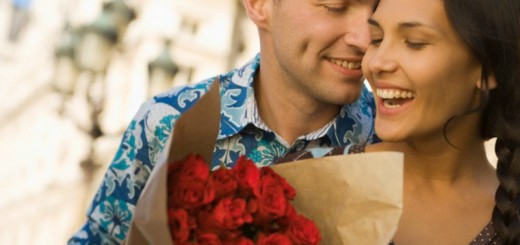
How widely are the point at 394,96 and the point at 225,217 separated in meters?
0.63

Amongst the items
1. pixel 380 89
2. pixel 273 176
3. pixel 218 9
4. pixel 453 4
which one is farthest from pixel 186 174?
pixel 218 9

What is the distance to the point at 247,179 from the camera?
2832 mm

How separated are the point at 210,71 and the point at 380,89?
79.5ft

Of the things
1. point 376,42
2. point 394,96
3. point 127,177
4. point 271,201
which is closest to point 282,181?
point 271,201

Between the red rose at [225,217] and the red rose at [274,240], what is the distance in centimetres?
5

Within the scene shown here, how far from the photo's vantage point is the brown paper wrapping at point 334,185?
109 inches

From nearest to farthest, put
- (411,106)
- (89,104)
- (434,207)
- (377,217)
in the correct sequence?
(377,217) → (411,106) → (434,207) → (89,104)

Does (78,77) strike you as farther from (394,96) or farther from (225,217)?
(225,217)

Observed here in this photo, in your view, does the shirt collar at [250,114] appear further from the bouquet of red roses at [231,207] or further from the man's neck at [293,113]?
the bouquet of red roses at [231,207]

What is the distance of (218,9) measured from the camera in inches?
1046

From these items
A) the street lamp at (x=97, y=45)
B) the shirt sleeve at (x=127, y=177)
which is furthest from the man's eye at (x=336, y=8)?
the street lamp at (x=97, y=45)

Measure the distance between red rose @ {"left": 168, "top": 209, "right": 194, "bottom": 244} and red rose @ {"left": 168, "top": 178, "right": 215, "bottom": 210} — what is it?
0.10ft

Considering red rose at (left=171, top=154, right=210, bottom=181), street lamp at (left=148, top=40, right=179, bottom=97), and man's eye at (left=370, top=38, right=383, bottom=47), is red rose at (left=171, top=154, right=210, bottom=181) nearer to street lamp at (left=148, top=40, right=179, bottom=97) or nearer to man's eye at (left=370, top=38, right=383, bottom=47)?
man's eye at (left=370, top=38, right=383, bottom=47)

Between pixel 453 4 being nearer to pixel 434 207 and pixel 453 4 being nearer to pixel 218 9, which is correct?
pixel 434 207
